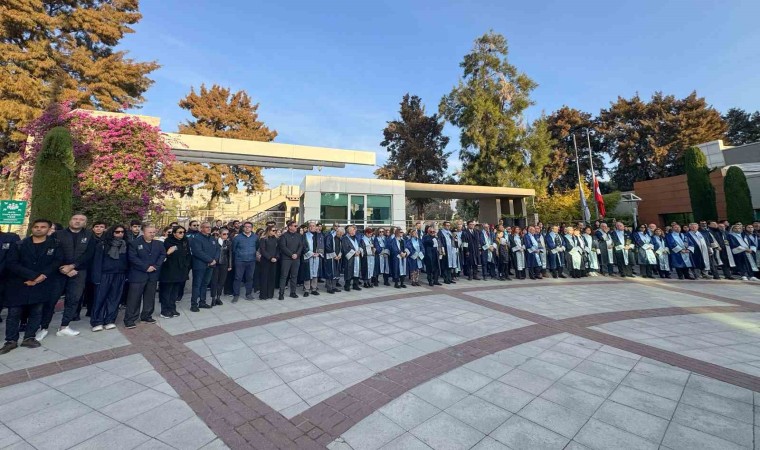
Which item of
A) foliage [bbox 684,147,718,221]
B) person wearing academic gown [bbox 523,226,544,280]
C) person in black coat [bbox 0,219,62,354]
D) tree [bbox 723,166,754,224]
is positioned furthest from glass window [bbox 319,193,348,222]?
tree [bbox 723,166,754,224]

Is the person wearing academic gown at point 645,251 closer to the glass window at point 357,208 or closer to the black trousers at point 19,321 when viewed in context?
the glass window at point 357,208

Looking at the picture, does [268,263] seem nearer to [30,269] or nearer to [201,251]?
[201,251]

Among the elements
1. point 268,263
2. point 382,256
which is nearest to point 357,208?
point 382,256

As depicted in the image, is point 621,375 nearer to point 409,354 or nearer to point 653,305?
point 409,354

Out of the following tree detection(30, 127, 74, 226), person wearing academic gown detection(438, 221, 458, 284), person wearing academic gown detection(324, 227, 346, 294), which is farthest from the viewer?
person wearing academic gown detection(438, 221, 458, 284)

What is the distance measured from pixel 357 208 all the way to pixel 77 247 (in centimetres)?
1310

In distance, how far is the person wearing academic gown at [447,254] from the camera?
976 centimetres

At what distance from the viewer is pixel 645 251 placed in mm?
10656

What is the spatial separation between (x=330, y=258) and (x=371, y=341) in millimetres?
4154

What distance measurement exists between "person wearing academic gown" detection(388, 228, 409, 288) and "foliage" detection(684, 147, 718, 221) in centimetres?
1845

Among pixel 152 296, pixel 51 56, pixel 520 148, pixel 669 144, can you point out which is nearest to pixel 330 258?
pixel 152 296

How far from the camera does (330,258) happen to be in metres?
8.51

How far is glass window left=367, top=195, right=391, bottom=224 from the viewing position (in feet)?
59.0

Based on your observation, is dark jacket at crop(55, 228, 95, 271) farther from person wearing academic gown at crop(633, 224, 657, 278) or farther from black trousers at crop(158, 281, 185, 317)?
person wearing academic gown at crop(633, 224, 657, 278)
